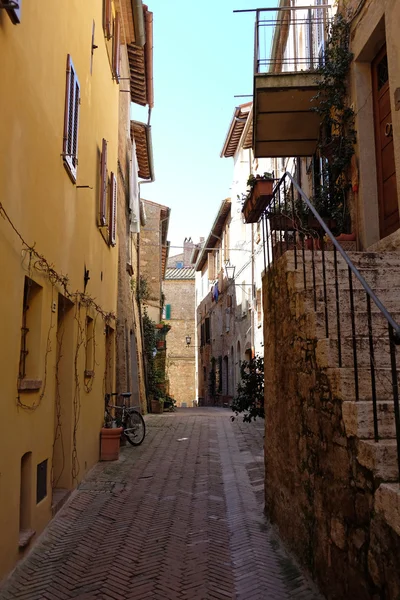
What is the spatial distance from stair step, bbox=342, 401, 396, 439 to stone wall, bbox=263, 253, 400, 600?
88 mm

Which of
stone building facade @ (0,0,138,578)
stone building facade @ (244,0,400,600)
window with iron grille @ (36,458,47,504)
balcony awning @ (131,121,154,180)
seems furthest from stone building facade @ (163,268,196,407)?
window with iron grille @ (36,458,47,504)

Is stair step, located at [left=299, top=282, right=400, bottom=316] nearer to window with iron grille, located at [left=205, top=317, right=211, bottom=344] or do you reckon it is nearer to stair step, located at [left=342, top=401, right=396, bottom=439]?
stair step, located at [left=342, top=401, right=396, bottom=439]

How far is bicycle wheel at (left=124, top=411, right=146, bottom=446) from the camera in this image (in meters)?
11.1

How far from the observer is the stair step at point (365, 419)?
3348 millimetres

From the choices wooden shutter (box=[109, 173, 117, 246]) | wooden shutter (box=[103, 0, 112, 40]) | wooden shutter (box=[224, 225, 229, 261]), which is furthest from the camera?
wooden shutter (box=[224, 225, 229, 261])

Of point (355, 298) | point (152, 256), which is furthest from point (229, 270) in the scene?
point (355, 298)

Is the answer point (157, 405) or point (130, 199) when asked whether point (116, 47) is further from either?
point (157, 405)

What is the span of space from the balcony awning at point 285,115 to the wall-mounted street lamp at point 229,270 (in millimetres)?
13296

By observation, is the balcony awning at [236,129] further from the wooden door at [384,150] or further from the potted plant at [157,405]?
the wooden door at [384,150]

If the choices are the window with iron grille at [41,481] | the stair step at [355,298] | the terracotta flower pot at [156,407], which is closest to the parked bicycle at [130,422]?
the window with iron grille at [41,481]

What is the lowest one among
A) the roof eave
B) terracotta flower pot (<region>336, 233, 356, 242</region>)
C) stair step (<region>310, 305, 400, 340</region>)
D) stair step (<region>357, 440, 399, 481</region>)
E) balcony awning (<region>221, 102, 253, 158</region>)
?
stair step (<region>357, 440, 399, 481</region>)

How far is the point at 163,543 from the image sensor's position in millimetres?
5355

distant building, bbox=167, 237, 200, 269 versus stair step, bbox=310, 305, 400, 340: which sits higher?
distant building, bbox=167, 237, 200, 269

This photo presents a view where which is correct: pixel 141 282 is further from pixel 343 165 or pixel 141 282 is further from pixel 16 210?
pixel 16 210
